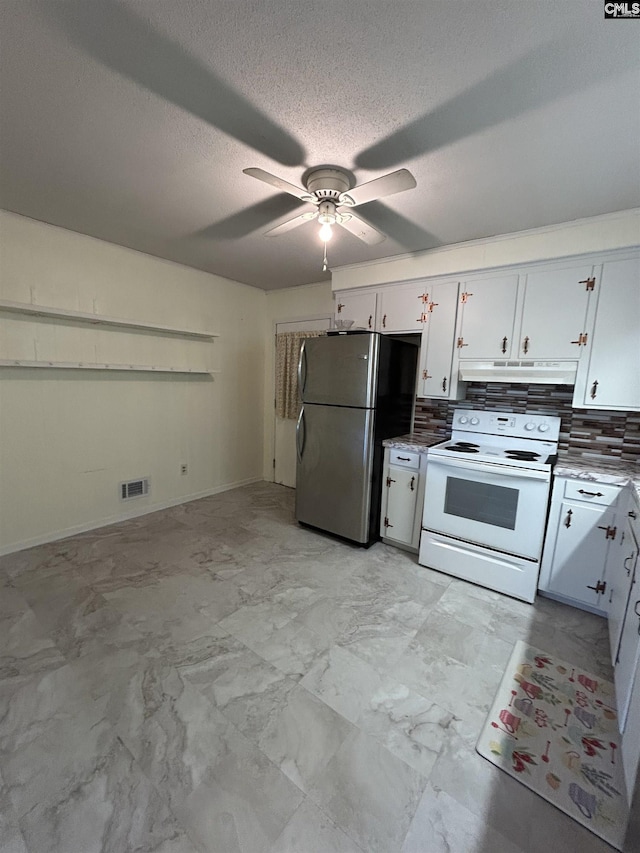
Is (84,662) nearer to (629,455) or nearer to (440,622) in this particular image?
(440,622)

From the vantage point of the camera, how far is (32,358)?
2639 millimetres

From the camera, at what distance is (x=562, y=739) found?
140 centimetres

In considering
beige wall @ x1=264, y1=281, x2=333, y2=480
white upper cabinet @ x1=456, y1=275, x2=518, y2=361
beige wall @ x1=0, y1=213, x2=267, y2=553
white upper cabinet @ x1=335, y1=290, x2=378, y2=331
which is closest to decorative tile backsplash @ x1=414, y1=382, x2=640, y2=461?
white upper cabinet @ x1=456, y1=275, x2=518, y2=361

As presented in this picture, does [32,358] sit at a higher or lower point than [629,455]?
higher

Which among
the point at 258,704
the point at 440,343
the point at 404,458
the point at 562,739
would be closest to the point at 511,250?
the point at 440,343

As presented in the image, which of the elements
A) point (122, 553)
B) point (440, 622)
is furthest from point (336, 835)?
point (122, 553)

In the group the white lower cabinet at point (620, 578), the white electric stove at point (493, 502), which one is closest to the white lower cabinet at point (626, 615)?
the white lower cabinet at point (620, 578)

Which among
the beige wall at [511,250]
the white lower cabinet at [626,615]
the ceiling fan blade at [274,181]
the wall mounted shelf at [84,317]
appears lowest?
the white lower cabinet at [626,615]

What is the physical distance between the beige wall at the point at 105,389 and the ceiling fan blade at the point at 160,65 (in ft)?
6.24

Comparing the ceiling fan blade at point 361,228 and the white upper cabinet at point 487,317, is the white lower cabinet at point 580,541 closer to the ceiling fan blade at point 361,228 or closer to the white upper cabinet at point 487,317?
the white upper cabinet at point 487,317

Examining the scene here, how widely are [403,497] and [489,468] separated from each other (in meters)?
0.76

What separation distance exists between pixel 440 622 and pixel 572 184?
2.54 m

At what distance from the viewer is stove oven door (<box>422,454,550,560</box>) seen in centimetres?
218

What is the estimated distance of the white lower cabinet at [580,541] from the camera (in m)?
2.04
